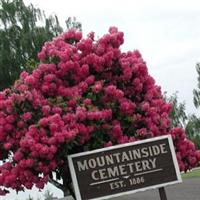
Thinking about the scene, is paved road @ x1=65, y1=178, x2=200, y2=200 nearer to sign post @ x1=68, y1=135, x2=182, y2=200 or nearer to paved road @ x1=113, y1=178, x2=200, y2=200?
paved road @ x1=113, y1=178, x2=200, y2=200

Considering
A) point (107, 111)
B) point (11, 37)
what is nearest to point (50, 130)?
point (107, 111)

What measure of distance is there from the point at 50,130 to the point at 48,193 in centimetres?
2149

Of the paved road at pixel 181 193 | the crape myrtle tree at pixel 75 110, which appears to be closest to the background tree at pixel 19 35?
the paved road at pixel 181 193

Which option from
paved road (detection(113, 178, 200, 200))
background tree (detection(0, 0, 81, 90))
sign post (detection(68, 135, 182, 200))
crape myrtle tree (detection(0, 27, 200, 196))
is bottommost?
paved road (detection(113, 178, 200, 200))

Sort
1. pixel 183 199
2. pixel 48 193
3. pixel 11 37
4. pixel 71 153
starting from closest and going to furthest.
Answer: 1. pixel 71 153
2. pixel 183 199
3. pixel 48 193
4. pixel 11 37

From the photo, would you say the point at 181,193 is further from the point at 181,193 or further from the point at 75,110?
the point at 75,110

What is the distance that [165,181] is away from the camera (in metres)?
8.94

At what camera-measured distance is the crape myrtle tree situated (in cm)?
873

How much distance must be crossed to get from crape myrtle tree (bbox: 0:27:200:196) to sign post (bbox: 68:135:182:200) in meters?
0.40

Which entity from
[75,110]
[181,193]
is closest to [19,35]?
[181,193]

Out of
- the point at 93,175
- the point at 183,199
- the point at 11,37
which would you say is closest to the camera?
the point at 93,175

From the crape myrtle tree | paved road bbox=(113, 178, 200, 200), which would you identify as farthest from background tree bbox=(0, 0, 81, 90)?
→ the crape myrtle tree

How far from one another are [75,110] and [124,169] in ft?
3.55

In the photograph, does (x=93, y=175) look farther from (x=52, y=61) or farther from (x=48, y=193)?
(x=48, y=193)
